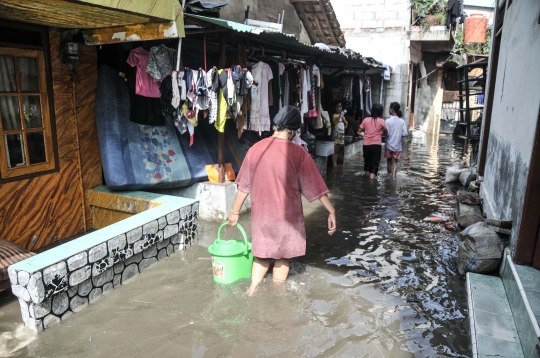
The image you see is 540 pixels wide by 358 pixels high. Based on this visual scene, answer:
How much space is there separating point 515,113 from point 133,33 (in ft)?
16.4

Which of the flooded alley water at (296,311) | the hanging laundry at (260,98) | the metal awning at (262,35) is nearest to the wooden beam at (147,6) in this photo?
the metal awning at (262,35)

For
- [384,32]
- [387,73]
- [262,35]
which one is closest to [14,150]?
[262,35]

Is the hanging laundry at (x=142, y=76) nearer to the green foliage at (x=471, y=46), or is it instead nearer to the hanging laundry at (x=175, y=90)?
Answer: the hanging laundry at (x=175, y=90)

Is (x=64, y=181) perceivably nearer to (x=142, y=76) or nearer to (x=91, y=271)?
(x=142, y=76)

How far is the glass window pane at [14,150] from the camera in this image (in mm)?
Result: 5086

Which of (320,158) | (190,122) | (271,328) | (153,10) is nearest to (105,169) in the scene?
(190,122)

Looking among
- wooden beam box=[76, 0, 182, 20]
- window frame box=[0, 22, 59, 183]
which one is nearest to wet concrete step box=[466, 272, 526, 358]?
wooden beam box=[76, 0, 182, 20]

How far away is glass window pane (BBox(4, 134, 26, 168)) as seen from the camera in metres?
5.09

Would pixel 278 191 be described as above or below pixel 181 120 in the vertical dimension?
below

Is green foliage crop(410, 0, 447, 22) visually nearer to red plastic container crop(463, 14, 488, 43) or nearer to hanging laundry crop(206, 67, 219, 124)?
red plastic container crop(463, 14, 488, 43)

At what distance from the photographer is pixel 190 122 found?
6.49m

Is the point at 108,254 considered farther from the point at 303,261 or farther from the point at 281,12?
the point at 281,12

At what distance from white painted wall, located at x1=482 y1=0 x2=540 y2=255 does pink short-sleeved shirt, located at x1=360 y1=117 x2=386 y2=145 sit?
306cm

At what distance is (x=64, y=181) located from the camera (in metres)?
5.85
